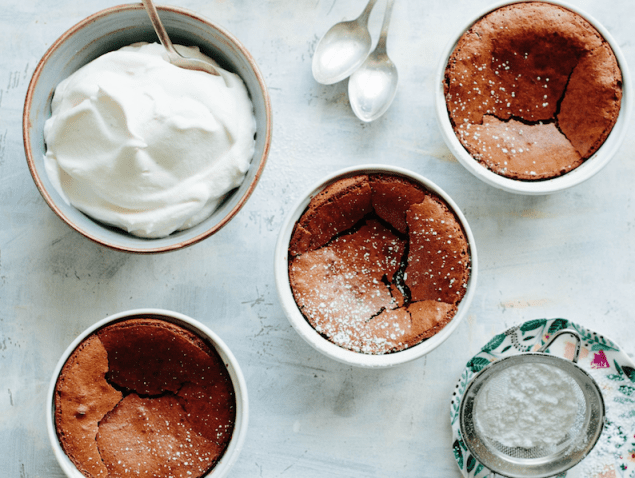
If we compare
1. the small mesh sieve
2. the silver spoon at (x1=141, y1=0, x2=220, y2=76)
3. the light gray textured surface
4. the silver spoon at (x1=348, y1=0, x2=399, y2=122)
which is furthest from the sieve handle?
the silver spoon at (x1=141, y1=0, x2=220, y2=76)

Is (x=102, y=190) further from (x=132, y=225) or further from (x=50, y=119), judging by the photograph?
(x=50, y=119)

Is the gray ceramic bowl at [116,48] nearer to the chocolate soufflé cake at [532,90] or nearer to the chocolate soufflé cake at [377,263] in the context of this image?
the chocolate soufflé cake at [377,263]

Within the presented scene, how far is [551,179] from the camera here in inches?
64.5

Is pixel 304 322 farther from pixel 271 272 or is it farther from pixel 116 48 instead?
pixel 116 48

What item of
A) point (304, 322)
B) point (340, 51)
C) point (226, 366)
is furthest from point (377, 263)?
point (340, 51)

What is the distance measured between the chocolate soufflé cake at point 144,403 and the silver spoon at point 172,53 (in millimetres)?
694

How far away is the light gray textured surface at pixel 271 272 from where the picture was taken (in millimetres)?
1714

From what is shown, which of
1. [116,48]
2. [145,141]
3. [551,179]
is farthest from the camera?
[551,179]

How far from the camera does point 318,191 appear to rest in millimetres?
1570

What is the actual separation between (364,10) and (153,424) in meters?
1.36

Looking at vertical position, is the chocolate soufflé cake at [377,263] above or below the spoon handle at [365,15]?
below

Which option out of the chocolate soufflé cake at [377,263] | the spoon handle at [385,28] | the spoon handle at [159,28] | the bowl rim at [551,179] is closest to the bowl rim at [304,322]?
the chocolate soufflé cake at [377,263]

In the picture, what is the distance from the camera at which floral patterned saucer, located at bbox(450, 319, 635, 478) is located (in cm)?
169

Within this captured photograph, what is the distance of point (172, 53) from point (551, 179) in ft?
3.62
